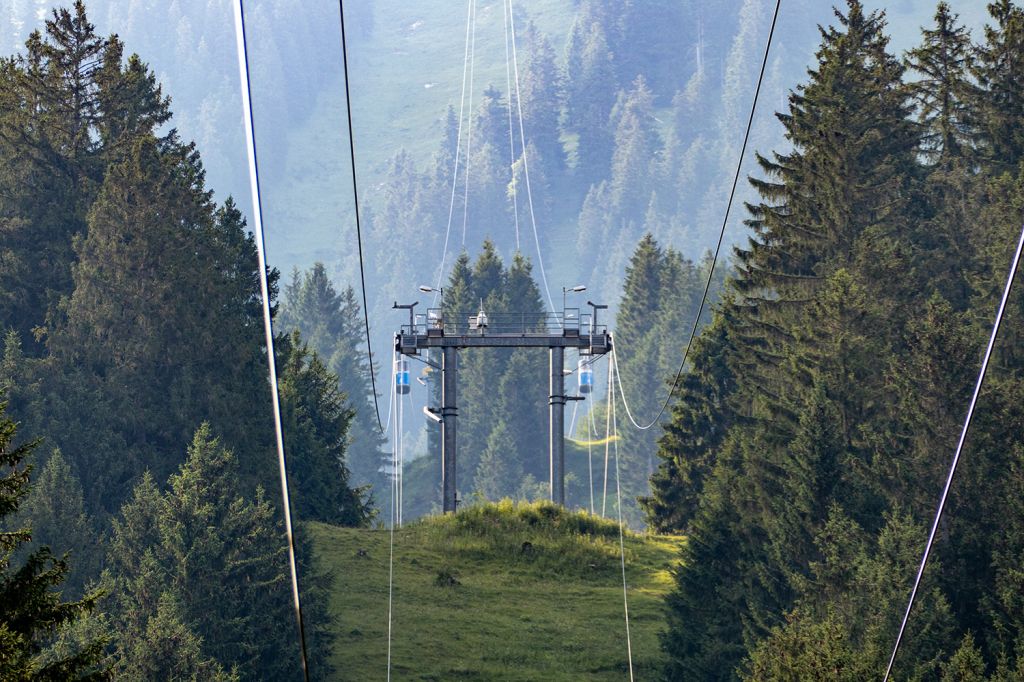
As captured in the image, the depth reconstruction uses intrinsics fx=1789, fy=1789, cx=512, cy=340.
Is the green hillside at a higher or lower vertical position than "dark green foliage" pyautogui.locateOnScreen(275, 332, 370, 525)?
lower

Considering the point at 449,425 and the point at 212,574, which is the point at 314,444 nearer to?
the point at 449,425

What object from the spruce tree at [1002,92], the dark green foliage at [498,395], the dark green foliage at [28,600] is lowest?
the dark green foliage at [498,395]

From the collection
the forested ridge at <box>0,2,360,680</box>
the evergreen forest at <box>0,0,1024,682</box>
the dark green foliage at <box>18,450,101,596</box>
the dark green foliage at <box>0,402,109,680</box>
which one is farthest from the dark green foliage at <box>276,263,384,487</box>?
the dark green foliage at <box>0,402,109,680</box>

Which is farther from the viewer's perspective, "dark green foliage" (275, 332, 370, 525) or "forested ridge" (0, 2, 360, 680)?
"dark green foliage" (275, 332, 370, 525)

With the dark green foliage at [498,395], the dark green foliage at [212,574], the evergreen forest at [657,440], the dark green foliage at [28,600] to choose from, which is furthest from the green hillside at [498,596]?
the dark green foliage at [498,395]

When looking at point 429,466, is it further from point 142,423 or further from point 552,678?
point 552,678

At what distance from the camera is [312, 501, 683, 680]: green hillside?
165 feet

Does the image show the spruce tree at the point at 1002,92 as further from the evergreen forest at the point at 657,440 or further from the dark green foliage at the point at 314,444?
the dark green foliage at the point at 314,444

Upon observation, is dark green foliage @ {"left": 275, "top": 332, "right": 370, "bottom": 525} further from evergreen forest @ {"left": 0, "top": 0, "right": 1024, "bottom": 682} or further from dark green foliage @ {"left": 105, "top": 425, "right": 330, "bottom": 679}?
dark green foliage @ {"left": 105, "top": 425, "right": 330, "bottom": 679}

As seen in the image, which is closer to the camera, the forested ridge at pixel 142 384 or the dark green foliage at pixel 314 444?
the forested ridge at pixel 142 384

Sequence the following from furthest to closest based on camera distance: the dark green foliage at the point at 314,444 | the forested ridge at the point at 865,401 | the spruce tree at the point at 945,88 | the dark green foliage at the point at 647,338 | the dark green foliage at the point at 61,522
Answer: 1. the dark green foliage at the point at 647,338
2. the spruce tree at the point at 945,88
3. the dark green foliage at the point at 314,444
4. the dark green foliage at the point at 61,522
5. the forested ridge at the point at 865,401

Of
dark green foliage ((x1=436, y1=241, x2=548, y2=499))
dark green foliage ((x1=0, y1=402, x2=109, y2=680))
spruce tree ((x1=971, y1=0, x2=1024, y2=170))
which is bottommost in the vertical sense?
dark green foliage ((x1=436, y1=241, x2=548, y2=499))

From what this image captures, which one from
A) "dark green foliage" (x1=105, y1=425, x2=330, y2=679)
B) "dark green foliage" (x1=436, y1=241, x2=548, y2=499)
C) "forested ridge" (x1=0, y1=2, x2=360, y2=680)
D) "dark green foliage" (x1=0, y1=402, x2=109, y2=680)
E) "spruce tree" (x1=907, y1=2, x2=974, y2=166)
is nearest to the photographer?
"dark green foliage" (x1=0, y1=402, x2=109, y2=680)

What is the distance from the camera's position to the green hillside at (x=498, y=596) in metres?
50.2
